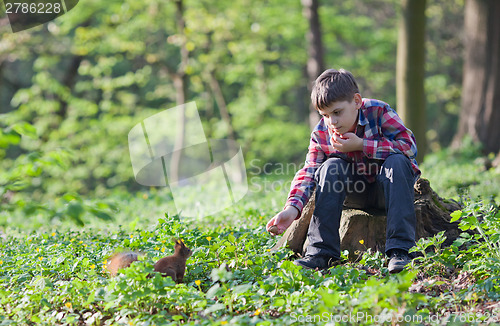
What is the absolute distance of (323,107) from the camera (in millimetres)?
3400

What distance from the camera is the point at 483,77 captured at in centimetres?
1003

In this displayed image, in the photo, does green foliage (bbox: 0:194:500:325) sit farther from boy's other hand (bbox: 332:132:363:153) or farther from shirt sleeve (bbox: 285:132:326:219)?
boy's other hand (bbox: 332:132:363:153)

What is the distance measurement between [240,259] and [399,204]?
106 cm

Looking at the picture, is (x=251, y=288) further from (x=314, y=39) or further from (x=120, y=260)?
(x=314, y=39)

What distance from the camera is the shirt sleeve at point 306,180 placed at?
346cm

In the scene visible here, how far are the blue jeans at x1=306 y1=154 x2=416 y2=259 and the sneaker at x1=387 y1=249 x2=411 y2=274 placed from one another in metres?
0.04

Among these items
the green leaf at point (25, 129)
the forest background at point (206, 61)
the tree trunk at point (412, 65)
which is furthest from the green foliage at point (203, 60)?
the green leaf at point (25, 129)

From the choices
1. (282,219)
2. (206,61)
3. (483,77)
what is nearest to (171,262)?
(282,219)

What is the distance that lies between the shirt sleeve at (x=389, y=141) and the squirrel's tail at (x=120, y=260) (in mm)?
1626

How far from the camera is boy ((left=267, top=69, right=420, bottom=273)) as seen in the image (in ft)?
10.5

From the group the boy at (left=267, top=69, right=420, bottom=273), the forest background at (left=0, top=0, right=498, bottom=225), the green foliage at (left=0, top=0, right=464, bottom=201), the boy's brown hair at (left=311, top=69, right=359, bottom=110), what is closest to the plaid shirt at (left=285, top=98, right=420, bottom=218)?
the boy at (left=267, top=69, right=420, bottom=273)

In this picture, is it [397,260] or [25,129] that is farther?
[397,260]

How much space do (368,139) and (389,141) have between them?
0.44 feet

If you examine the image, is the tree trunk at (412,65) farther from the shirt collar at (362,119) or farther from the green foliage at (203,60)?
the green foliage at (203,60)
